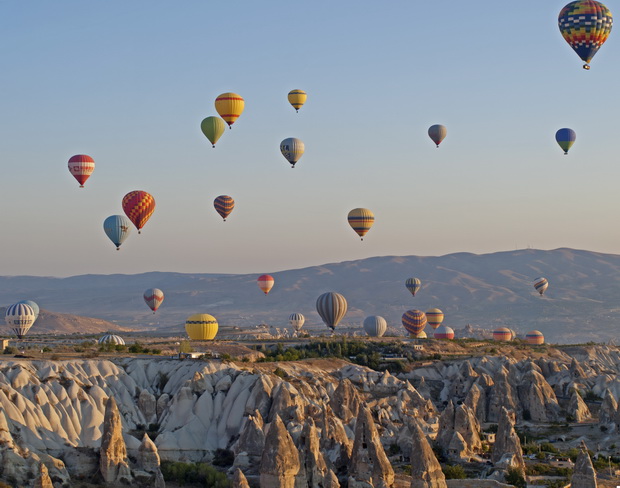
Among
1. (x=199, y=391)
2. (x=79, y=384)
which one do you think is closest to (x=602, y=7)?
(x=199, y=391)

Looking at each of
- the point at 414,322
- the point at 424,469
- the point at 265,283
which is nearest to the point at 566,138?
the point at 414,322

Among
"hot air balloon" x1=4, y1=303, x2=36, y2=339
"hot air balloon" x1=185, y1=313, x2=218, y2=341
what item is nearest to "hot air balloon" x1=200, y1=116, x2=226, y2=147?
"hot air balloon" x1=185, y1=313, x2=218, y2=341

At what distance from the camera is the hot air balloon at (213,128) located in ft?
349

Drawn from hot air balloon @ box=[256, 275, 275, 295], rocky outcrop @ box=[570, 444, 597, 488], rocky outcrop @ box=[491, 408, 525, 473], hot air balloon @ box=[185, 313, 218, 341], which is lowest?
rocky outcrop @ box=[570, 444, 597, 488]

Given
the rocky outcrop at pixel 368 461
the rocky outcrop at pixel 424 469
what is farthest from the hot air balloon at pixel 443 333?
the rocky outcrop at pixel 424 469

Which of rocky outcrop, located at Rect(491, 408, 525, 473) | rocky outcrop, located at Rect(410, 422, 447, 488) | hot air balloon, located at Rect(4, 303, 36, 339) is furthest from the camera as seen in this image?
hot air balloon, located at Rect(4, 303, 36, 339)

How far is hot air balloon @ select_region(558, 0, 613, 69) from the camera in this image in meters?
83.5

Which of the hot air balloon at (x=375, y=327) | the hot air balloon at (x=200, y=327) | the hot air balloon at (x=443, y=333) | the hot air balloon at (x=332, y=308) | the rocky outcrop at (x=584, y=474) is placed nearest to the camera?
the rocky outcrop at (x=584, y=474)

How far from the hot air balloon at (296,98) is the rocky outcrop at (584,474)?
7372 cm

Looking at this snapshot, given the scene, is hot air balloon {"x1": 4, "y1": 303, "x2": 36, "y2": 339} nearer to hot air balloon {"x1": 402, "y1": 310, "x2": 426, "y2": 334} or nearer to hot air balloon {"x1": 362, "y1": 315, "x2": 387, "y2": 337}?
hot air balloon {"x1": 362, "y1": 315, "x2": 387, "y2": 337}

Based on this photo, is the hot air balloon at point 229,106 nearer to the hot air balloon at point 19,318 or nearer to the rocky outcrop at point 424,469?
the hot air balloon at point 19,318

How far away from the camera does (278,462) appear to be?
4828 cm

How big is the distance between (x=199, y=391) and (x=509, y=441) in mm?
22880

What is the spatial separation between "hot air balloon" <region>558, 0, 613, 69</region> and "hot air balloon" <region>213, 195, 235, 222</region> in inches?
2019
